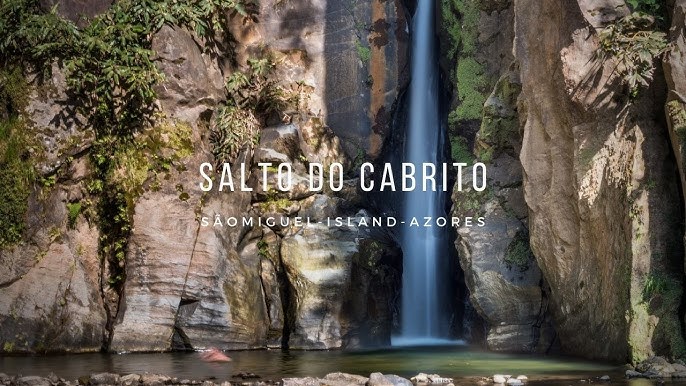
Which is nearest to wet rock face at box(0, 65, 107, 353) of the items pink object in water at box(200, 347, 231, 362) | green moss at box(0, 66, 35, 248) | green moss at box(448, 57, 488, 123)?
green moss at box(0, 66, 35, 248)

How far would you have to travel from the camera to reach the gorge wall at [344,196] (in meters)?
13.3

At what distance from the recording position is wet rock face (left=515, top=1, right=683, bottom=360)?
12.4m

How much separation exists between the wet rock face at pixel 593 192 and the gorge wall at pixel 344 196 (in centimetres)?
3

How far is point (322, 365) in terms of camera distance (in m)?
13.5

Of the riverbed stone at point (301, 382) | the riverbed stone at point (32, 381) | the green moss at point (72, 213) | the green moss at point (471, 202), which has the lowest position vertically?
the riverbed stone at point (32, 381)

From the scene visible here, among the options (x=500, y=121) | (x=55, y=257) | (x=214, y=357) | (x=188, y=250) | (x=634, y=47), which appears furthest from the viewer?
(x=500, y=121)

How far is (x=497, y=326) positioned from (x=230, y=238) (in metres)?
5.44

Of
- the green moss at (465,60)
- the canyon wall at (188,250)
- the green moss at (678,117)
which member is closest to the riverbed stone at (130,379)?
the canyon wall at (188,250)

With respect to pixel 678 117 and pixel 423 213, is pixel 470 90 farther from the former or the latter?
pixel 678 117

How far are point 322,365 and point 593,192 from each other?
499 centimetres

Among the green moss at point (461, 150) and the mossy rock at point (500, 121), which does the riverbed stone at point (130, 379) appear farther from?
the green moss at point (461, 150)

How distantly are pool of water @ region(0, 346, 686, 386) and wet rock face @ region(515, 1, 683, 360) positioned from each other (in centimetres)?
87

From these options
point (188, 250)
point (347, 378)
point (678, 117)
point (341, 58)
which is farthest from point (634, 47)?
point (341, 58)

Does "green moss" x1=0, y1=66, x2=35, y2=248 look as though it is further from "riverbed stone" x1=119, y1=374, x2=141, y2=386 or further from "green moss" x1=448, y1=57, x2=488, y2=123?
"green moss" x1=448, y1=57, x2=488, y2=123
